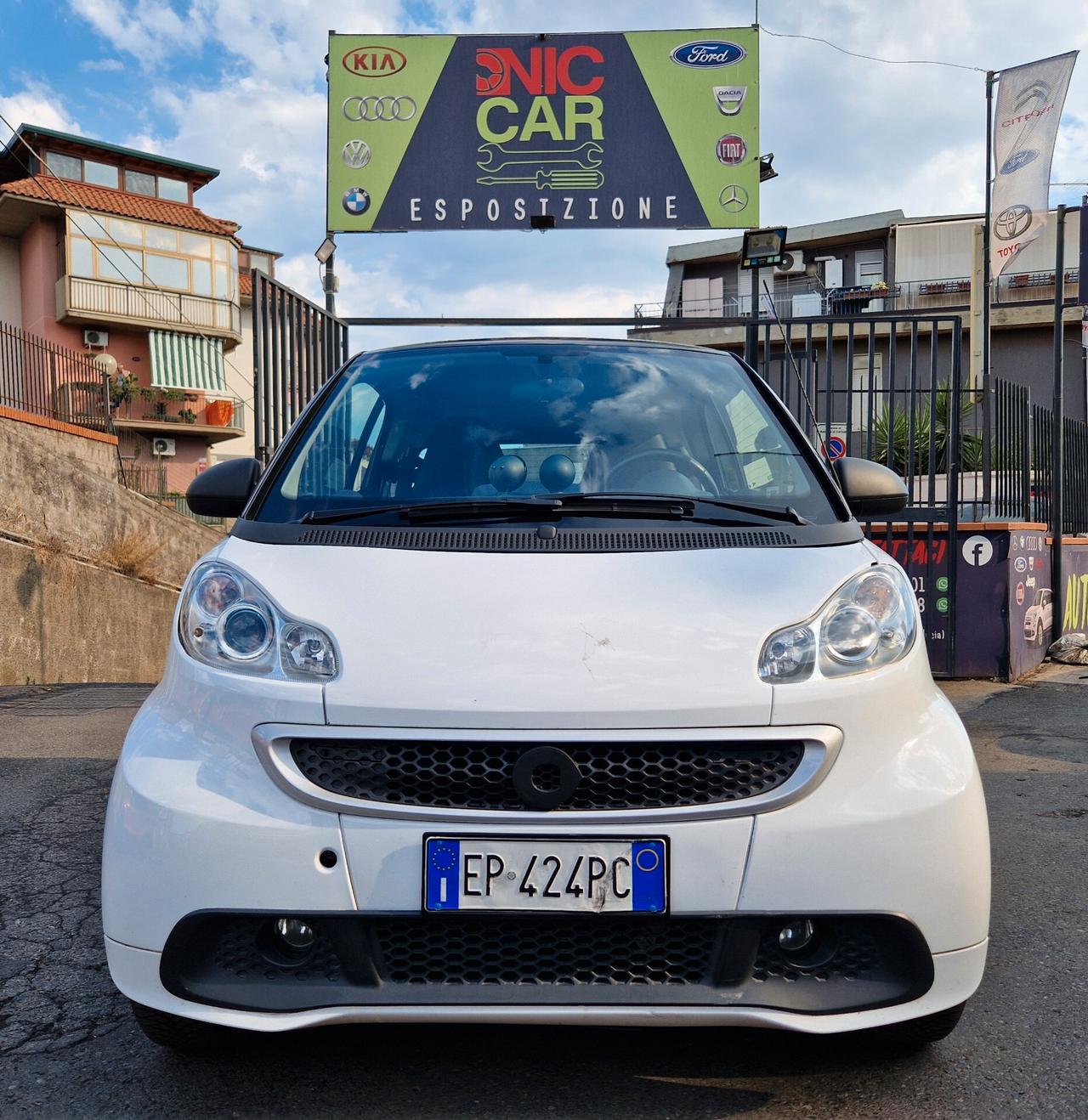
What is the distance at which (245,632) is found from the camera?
2312 mm

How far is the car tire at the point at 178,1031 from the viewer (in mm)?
2258

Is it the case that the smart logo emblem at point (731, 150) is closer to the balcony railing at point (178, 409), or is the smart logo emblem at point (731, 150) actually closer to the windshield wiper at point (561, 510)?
the windshield wiper at point (561, 510)

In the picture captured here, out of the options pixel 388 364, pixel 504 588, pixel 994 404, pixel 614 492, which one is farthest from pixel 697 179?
pixel 504 588

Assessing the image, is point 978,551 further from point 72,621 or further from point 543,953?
point 72,621

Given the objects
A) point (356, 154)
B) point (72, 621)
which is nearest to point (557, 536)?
point (356, 154)

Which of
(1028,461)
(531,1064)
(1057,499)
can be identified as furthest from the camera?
(1057,499)

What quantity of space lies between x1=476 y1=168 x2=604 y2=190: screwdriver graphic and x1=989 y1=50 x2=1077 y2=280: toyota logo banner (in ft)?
17.7

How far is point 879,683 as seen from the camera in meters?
2.23

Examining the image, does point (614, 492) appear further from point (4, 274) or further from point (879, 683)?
point (4, 274)

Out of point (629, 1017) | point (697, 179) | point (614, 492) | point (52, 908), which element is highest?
point (697, 179)

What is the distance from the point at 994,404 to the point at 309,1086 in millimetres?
8165

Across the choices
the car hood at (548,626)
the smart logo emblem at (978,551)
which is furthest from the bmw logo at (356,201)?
the car hood at (548,626)

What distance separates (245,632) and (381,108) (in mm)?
7279

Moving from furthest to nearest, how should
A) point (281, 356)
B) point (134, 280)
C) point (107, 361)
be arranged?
1. point (134, 280)
2. point (107, 361)
3. point (281, 356)
